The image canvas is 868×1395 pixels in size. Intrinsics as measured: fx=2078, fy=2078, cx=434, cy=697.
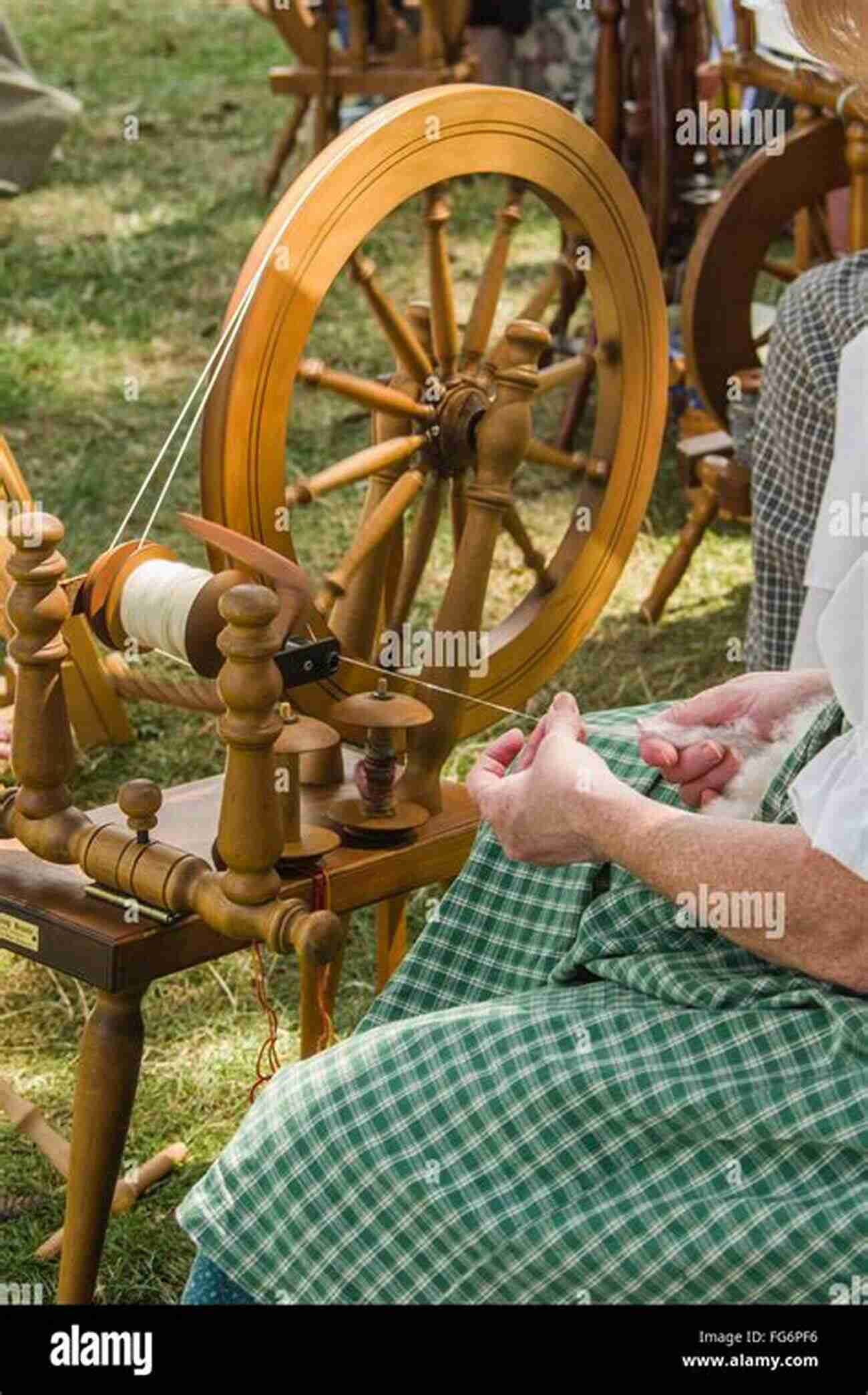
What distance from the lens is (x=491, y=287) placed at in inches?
93.7

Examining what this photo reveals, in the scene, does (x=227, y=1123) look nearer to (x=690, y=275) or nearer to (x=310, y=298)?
(x=310, y=298)

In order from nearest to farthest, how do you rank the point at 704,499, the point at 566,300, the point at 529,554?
the point at 529,554, the point at 704,499, the point at 566,300

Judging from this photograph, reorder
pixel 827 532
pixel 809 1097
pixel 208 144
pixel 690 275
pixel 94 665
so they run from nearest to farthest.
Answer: pixel 809 1097
pixel 827 532
pixel 94 665
pixel 690 275
pixel 208 144

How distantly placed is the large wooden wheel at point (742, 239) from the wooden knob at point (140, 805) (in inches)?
83.6

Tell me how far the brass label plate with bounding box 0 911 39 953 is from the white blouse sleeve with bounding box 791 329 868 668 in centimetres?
112

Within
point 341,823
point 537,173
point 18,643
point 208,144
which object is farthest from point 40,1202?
point 208,144

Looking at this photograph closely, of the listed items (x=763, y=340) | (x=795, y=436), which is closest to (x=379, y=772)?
(x=795, y=436)

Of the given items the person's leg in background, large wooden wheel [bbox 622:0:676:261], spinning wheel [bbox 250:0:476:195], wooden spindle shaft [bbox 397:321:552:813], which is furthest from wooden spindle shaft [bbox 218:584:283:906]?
the person's leg in background

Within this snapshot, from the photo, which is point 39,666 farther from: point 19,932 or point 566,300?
point 566,300

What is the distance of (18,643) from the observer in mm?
1831

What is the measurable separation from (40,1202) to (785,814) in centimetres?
109

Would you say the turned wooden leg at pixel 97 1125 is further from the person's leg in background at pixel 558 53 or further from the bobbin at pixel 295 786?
the person's leg in background at pixel 558 53

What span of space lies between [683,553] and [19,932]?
7.28 feet

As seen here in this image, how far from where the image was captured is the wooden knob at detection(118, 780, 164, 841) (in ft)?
6.14
